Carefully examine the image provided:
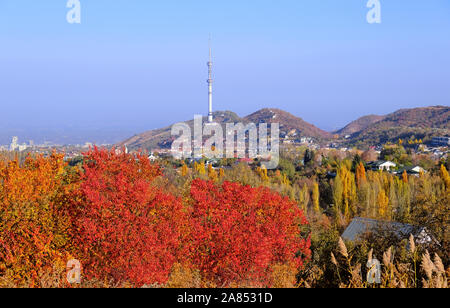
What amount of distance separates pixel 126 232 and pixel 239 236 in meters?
2.59

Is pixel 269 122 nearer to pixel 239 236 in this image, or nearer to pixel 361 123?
pixel 361 123

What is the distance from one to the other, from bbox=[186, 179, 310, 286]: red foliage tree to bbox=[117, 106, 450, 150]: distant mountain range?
69547 millimetres

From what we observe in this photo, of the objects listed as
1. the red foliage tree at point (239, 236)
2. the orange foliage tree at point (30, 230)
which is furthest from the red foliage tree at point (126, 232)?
the red foliage tree at point (239, 236)

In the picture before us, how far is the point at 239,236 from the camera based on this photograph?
29.5 feet

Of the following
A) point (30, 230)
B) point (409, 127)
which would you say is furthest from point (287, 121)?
point (30, 230)

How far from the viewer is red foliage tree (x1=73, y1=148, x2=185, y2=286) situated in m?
8.30

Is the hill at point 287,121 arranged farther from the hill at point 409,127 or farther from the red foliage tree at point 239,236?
the red foliage tree at point 239,236

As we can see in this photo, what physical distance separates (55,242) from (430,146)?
79.0 meters

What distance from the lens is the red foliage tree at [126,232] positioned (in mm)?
8305

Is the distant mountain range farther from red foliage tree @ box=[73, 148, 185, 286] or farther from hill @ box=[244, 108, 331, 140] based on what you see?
red foliage tree @ box=[73, 148, 185, 286]
